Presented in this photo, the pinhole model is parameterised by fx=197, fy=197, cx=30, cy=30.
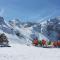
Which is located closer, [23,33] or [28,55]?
[28,55]

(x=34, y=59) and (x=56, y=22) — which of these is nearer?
(x=34, y=59)

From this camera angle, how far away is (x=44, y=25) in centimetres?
8400

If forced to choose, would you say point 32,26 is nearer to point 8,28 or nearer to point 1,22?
point 1,22

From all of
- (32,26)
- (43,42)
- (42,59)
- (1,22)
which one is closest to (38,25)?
(32,26)

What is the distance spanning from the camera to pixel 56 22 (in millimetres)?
95938

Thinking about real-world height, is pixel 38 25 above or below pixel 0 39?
above

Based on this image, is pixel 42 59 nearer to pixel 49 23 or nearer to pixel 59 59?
pixel 59 59

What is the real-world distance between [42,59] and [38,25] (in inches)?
3300

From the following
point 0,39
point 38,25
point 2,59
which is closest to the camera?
point 2,59

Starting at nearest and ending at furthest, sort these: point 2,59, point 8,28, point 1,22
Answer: point 2,59 < point 8,28 < point 1,22

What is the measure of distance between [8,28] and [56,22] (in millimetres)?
32035

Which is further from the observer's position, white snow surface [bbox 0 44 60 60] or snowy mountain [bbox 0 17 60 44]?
snowy mountain [bbox 0 17 60 44]

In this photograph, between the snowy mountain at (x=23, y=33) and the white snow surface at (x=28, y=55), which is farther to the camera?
the snowy mountain at (x=23, y=33)

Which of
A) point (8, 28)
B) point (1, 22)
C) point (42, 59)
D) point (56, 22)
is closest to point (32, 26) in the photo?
point (56, 22)
